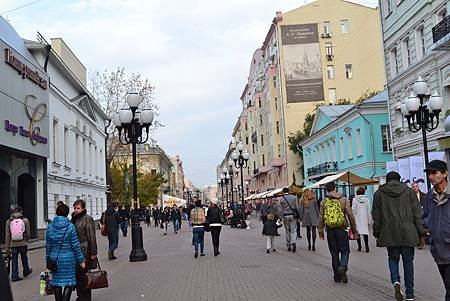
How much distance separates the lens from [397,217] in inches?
312

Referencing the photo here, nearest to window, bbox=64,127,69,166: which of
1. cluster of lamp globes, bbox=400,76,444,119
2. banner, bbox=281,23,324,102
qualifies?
cluster of lamp globes, bbox=400,76,444,119

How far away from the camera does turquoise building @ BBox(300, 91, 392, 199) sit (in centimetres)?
3888

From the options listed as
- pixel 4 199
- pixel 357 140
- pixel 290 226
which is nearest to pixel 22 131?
pixel 4 199

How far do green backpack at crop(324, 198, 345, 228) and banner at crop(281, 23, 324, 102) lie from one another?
54252mm

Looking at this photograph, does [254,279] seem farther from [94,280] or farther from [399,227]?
[399,227]

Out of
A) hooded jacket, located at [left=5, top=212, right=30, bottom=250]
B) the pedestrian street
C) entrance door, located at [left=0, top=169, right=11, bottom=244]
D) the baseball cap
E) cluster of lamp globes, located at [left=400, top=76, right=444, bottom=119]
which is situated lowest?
the pedestrian street

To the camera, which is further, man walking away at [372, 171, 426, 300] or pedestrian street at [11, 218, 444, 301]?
pedestrian street at [11, 218, 444, 301]

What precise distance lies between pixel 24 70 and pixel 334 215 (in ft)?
64.6

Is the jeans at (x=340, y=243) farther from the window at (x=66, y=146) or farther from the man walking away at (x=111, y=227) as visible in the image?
the window at (x=66, y=146)

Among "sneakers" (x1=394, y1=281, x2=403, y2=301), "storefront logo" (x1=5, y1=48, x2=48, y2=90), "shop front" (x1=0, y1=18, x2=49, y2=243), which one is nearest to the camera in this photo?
"sneakers" (x1=394, y1=281, x2=403, y2=301)

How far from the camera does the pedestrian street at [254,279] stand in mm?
9281

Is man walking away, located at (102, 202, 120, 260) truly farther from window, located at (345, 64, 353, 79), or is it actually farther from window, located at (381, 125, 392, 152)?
window, located at (345, 64, 353, 79)

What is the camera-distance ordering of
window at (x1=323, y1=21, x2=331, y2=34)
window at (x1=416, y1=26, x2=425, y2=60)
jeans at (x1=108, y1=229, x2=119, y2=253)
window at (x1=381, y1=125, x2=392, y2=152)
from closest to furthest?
1. jeans at (x1=108, y1=229, x2=119, y2=253)
2. window at (x1=416, y1=26, x2=425, y2=60)
3. window at (x1=381, y1=125, x2=392, y2=152)
4. window at (x1=323, y1=21, x2=331, y2=34)

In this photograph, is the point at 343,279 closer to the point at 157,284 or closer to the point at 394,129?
the point at 157,284
